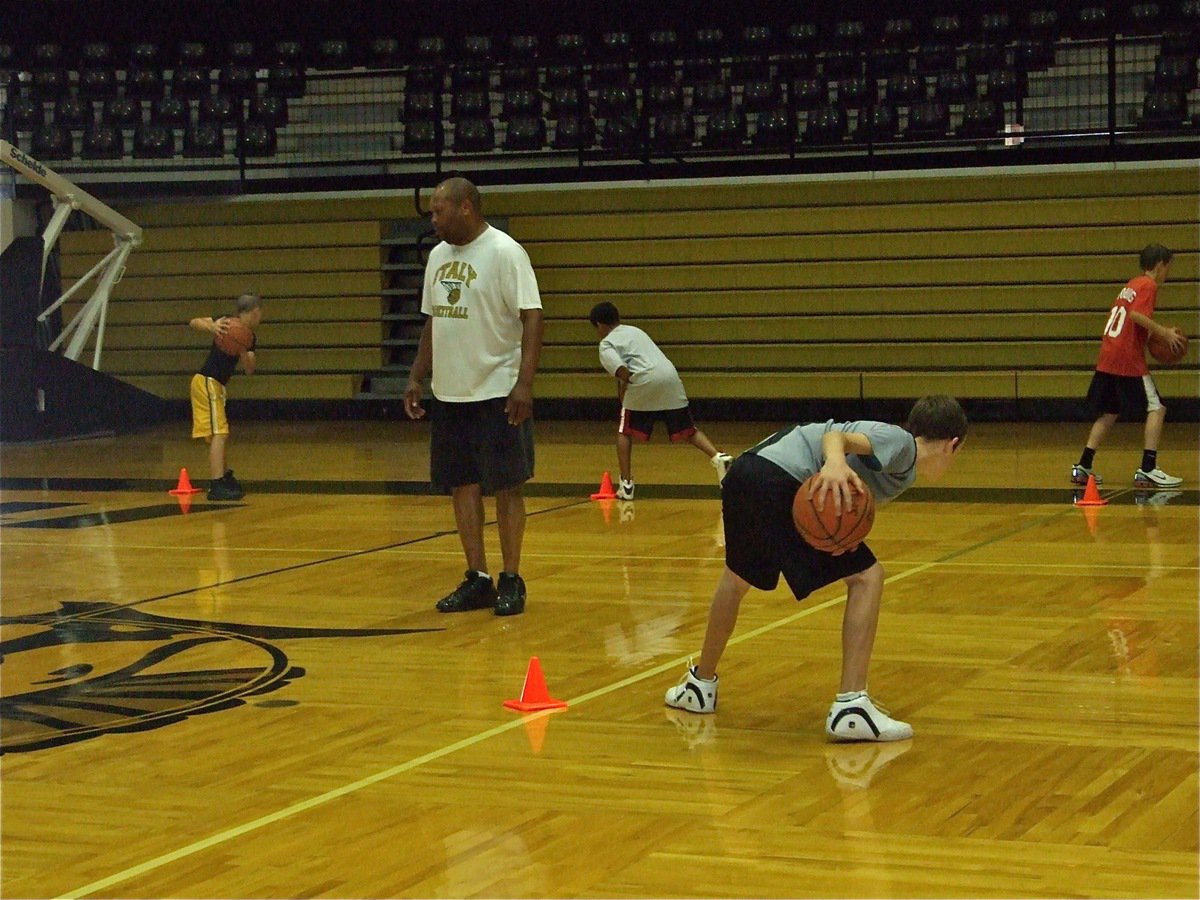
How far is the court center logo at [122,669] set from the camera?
5.21m

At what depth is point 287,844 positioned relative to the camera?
3.86 meters

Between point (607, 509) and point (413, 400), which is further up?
point (413, 400)

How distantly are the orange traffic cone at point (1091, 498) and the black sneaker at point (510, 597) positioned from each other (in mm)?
4475

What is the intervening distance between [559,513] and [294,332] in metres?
9.88

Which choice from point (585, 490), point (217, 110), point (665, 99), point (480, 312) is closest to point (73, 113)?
point (217, 110)

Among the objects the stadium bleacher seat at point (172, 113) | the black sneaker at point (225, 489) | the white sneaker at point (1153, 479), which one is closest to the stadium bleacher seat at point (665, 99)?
the stadium bleacher seat at point (172, 113)

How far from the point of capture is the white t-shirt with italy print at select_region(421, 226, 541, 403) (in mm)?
6848

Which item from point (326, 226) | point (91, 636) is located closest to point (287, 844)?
point (91, 636)

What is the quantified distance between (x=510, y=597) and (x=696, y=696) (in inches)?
76.2

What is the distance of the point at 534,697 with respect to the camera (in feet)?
17.2

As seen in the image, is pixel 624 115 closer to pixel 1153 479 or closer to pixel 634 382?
pixel 634 382

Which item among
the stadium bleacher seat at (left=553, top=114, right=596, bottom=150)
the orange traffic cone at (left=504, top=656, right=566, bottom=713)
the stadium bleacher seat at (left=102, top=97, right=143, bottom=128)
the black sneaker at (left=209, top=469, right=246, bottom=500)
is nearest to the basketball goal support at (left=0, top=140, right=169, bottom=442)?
the stadium bleacher seat at (left=102, top=97, right=143, bottom=128)

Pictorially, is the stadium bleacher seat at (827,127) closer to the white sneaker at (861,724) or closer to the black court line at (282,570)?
the black court line at (282,570)

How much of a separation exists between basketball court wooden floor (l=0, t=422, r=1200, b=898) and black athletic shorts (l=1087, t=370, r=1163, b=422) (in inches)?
48.2
